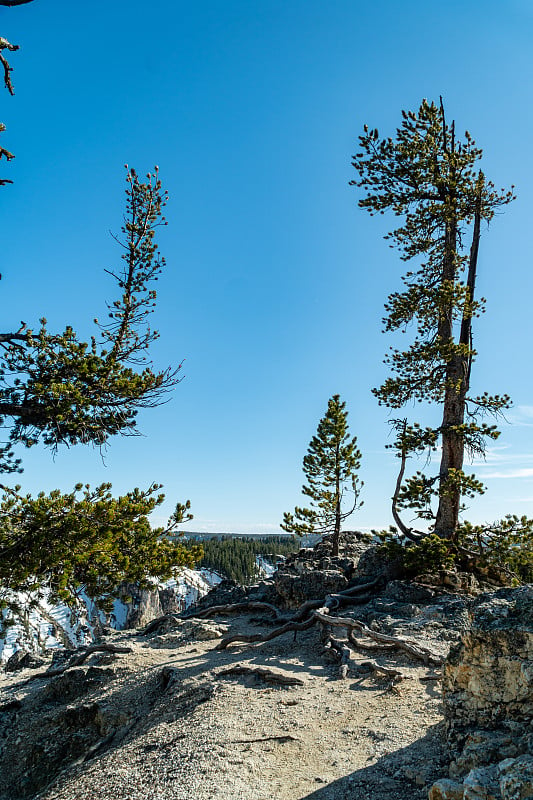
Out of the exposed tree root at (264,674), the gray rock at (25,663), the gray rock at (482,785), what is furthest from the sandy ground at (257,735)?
the gray rock at (25,663)

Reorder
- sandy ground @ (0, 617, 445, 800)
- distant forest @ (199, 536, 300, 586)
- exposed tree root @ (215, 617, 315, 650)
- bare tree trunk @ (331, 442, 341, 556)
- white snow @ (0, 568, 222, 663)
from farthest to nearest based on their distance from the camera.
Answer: distant forest @ (199, 536, 300, 586)
bare tree trunk @ (331, 442, 341, 556)
exposed tree root @ (215, 617, 315, 650)
white snow @ (0, 568, 222, 663)
sandy ground @ (0, 617, 445, 800)

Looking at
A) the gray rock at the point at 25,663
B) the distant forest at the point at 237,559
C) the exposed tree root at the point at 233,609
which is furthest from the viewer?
the distant forest at the point at 237,559

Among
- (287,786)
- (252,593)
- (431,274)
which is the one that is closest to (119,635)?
(252,593)

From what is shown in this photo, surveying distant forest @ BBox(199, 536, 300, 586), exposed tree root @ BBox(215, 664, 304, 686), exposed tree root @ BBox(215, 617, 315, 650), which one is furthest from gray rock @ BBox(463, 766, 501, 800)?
distant forest @ BBox(199, 536, 300, 586)

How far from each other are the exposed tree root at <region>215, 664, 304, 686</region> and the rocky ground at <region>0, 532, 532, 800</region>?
23 mm

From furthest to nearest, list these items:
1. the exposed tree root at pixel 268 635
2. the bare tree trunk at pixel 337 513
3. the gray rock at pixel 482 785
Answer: the bare tree trunk at pixel 337 513
the exposed tree root at pixel 268 635
the gray rock at pixel 482 785

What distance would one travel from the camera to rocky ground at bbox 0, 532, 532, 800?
5.11 meters

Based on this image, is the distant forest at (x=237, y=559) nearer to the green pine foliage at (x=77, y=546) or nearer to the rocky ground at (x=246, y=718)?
the rocky ground at (x=246, y=718)

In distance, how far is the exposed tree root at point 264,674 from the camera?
26.2 feet

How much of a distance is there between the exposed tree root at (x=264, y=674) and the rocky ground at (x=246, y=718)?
0.02 meters

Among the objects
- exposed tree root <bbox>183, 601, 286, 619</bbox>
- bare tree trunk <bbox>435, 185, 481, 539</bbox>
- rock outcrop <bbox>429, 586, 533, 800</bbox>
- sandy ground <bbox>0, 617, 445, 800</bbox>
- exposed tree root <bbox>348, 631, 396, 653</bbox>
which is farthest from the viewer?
bare tree trunk <bbox>435, 185, 481, 539</bbox>

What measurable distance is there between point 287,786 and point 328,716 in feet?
5.50

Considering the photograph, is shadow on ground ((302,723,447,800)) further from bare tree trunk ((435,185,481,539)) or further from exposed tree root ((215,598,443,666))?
bare tree trunk ((435,185,481,539))

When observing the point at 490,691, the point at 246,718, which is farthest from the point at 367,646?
the point at 490,691
